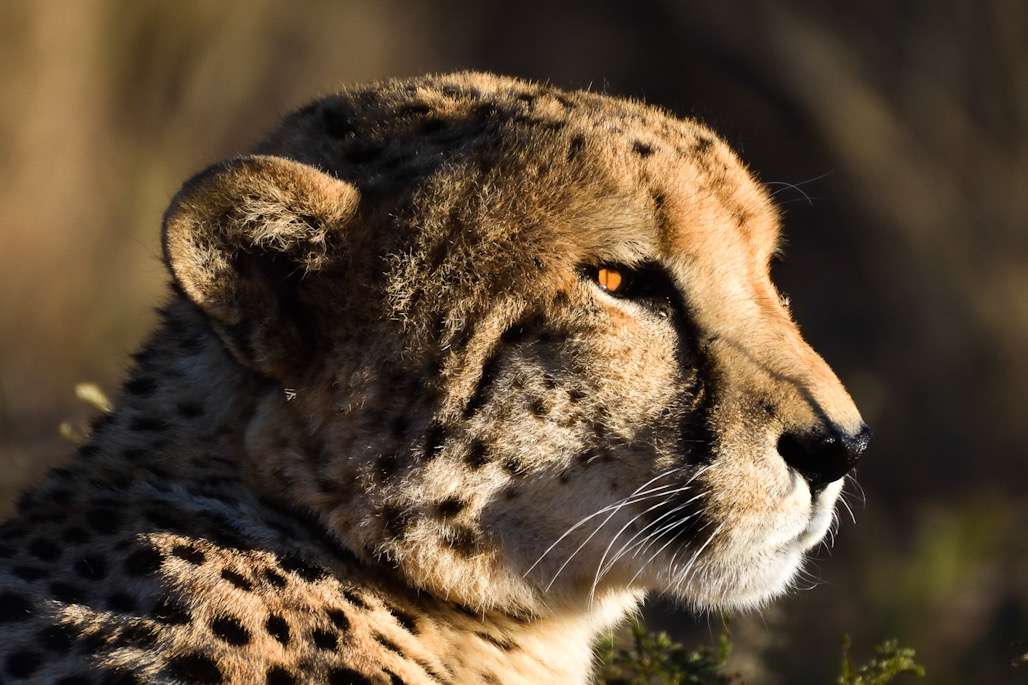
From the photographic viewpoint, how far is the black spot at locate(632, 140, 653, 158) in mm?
1988

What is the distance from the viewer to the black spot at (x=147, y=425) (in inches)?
76.0

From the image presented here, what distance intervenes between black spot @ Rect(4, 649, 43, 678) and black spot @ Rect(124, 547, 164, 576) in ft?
0.54

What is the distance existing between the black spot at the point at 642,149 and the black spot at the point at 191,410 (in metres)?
0.82

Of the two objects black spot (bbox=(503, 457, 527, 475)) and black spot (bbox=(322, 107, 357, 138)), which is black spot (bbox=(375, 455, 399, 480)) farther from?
black spot (bbox=(322, 107, 357, 138))

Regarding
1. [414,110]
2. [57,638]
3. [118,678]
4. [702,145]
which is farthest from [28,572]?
[702,145]

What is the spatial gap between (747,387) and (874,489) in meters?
4.13

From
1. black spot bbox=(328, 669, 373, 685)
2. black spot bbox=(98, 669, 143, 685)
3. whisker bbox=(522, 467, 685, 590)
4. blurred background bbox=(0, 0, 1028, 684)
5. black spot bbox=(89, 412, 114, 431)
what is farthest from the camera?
blurred background bbox=(0, 0, 1028, 684)

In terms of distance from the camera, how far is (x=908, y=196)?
612 centimetres

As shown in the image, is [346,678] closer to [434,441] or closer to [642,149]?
[434,441]

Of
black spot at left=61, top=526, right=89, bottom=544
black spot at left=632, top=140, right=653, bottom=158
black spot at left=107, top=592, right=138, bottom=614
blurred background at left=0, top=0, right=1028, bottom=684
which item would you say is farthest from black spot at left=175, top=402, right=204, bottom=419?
blurred background at left=0, top=0, right=1028, bottom=684

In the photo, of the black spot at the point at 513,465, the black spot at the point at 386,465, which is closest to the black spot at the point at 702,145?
the black spot at the point at 513,465

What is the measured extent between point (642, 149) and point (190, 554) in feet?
3.15

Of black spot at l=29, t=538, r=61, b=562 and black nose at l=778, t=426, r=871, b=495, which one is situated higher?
black nose at l=778, t=426, r=871, b=495

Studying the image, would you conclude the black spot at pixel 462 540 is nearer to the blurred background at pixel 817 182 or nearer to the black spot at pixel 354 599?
the black spot at pixel 354 599
